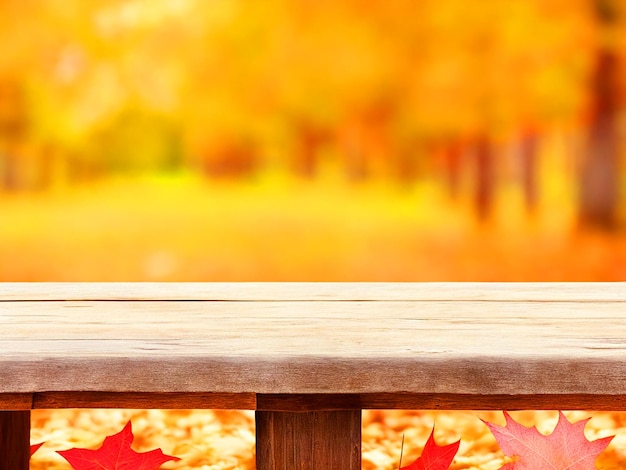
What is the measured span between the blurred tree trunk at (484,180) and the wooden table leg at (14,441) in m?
4.09

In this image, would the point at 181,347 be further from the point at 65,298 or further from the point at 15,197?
the point at 15,197

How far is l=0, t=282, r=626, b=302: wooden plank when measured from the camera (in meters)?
1.01

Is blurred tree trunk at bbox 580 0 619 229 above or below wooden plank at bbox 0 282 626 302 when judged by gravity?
above

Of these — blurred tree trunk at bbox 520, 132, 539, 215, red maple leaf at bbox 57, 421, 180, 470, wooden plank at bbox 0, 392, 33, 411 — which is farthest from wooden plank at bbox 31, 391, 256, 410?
blurred tree trunk at bbox 520, 132, 539, 215

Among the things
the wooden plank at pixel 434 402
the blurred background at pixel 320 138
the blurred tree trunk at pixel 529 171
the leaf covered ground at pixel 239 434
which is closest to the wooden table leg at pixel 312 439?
the wooden plank at pixel 434 402

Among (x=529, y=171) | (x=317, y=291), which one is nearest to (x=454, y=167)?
(x=529, y=171)

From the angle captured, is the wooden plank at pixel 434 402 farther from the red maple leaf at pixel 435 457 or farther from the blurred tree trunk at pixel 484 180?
the blurred tree trunk at pixel 484 180

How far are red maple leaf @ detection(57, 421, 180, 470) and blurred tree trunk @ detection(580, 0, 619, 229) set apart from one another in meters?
4.29

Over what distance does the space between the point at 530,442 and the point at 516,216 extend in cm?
411

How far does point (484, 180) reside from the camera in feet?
16.3

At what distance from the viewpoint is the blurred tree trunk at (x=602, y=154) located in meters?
4.63

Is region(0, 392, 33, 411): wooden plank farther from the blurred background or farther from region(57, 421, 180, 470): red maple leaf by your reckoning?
the blurred background

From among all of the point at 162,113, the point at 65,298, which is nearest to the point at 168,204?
the point at 162,113

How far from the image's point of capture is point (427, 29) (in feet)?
15.1
